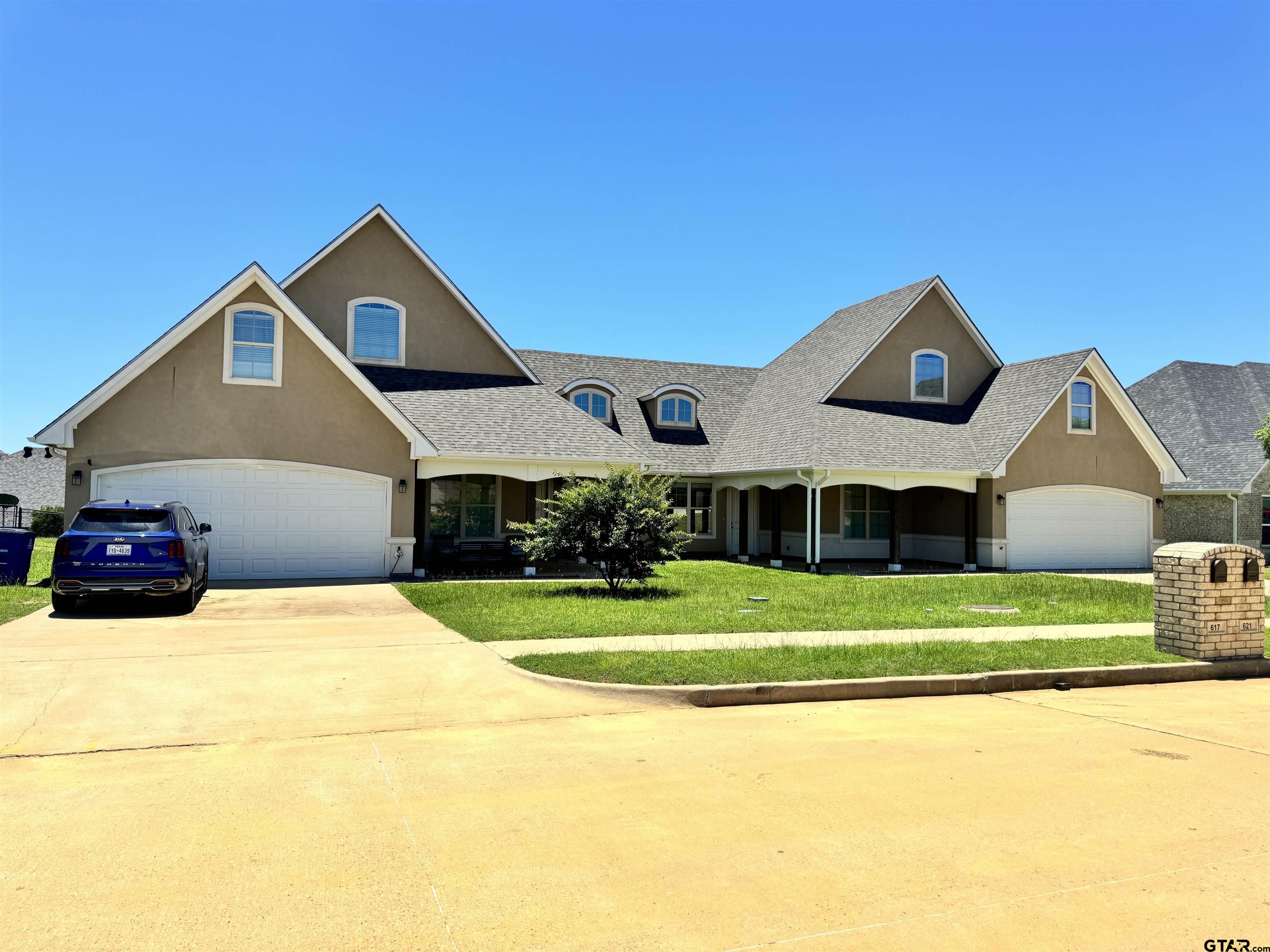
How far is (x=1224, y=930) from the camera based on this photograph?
4262mm

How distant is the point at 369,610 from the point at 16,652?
5.26 meters

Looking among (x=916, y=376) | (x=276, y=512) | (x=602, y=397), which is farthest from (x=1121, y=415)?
(x=276, y=512)

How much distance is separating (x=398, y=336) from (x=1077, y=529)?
64.5 ft

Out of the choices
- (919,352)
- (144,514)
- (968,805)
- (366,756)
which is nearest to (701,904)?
(968,805)

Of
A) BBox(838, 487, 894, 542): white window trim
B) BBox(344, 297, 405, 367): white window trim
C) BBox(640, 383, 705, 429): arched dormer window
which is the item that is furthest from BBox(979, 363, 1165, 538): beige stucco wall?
BBox(344, 297, 405, 367): white window trim

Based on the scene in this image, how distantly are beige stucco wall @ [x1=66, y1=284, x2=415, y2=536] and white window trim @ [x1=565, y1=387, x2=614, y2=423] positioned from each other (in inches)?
318

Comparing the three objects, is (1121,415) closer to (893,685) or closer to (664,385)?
(664,385)

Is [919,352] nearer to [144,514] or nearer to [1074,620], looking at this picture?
[1074,620]

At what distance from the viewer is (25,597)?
1588cm

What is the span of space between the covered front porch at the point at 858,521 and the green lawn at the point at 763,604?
2.83 metres

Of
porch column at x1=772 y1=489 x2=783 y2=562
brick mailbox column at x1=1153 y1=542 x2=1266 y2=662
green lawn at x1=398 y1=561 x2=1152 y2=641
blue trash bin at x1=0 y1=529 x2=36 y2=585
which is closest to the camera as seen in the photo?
brick mailbox column at x1=1153 y1=542 x2=1266 y2=662

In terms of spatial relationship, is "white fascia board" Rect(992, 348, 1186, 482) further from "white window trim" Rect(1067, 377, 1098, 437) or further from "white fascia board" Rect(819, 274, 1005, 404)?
"white fascia board" Rect(819, 274, 1005, 404)

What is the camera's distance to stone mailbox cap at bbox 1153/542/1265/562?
11672 millimetres

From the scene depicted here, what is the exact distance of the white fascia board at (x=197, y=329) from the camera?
18.5m
